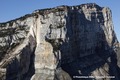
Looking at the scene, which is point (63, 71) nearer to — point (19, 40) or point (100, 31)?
point (19, 40)

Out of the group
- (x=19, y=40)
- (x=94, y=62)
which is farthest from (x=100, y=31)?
(x=19, y=40)

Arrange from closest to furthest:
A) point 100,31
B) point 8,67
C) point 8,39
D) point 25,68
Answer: point 8,67 < point 25,68 < point 8,39 < point 100,31

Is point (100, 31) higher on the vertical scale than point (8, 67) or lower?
higher

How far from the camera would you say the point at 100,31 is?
424ft

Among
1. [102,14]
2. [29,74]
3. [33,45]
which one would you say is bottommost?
[29,74]

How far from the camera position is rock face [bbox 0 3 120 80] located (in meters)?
92.4

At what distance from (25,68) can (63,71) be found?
1133cm

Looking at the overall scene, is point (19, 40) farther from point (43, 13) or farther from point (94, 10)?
point (94, 10)

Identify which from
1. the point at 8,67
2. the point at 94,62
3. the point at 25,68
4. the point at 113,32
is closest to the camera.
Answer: the point at 8,67

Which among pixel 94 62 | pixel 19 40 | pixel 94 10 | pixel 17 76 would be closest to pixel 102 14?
pixel 94 10

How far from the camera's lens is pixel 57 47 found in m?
96.9

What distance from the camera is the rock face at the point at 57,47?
9244 centimetres

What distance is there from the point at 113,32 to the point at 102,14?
404 inches

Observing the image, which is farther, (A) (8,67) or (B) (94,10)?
(B) (94,10)
